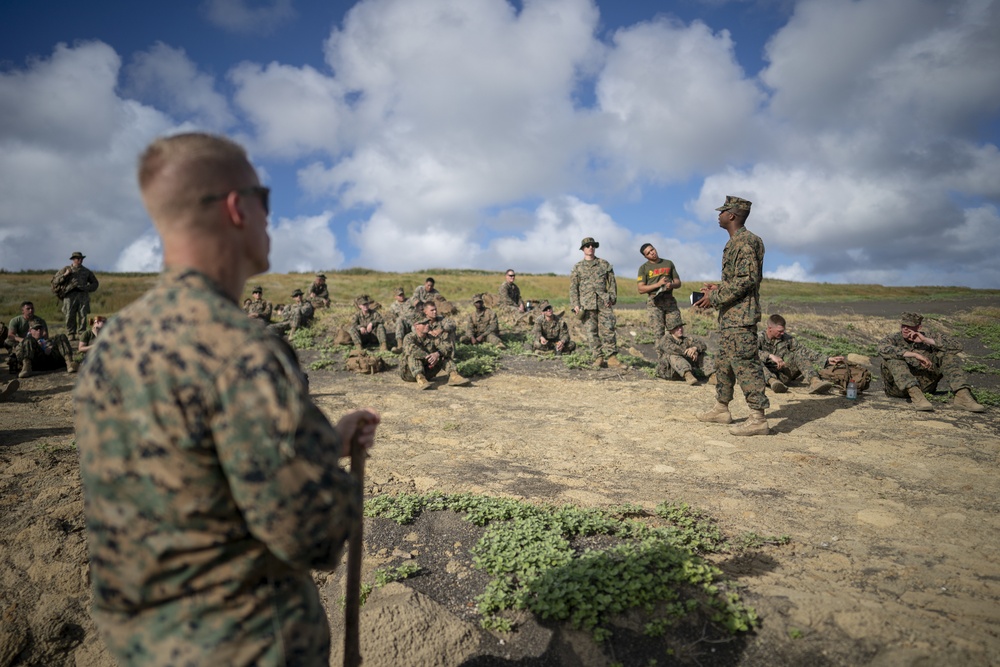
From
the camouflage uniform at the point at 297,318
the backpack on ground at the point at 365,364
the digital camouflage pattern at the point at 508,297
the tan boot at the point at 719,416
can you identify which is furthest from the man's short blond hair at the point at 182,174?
the digital camouflage pattern at the point at 508,297

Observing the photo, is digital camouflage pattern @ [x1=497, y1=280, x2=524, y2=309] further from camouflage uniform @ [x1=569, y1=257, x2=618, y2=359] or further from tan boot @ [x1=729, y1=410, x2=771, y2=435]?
tan boot @ [x1=729, y1=410, x2=771, y2=435]

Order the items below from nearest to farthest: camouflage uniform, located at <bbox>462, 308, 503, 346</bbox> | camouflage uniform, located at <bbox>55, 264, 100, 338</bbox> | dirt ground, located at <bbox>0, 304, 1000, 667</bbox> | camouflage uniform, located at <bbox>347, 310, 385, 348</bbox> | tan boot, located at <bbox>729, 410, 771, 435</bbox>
Answer: dirt ground, located at <bbox>0, 304, 1000, 667</bbox>, tan boot, located at <bbox>729, 410, 771, 435</bbox>, camouflage uniform, located at <bbox>55, 264, 100, 338</bbox>, camouflage uniform, located at <bbox>347, 310, 385, 348</bbox>, camouflage uniform, located at <bbox>462, 308, 503, 346</bbox>

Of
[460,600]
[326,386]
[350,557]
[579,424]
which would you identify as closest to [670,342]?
[579,424]

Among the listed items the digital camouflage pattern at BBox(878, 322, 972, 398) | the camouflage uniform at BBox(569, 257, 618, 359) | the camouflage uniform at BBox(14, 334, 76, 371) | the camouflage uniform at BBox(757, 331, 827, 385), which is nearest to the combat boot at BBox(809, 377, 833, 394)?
the camouflage uniform at BBox(757, 331, 827, 385)

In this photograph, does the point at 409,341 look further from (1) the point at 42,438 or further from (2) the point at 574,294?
(1) the point at 42,438

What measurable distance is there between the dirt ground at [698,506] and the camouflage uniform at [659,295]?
10.8ft

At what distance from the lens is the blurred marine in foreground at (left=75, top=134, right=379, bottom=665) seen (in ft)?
4.50

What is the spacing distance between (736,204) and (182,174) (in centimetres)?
653

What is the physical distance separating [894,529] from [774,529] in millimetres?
882

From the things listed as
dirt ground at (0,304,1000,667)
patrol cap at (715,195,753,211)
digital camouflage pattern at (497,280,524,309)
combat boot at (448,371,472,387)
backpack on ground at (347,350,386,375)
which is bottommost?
dirt ground at (0,304,1000,667)

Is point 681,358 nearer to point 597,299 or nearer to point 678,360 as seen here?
point 678,360

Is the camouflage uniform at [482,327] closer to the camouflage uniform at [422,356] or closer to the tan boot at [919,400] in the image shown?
the camouflage uniform at [422,356]

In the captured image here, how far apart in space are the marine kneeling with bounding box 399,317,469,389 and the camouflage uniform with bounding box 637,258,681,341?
4285 millimetres

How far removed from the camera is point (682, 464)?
20.0ft
